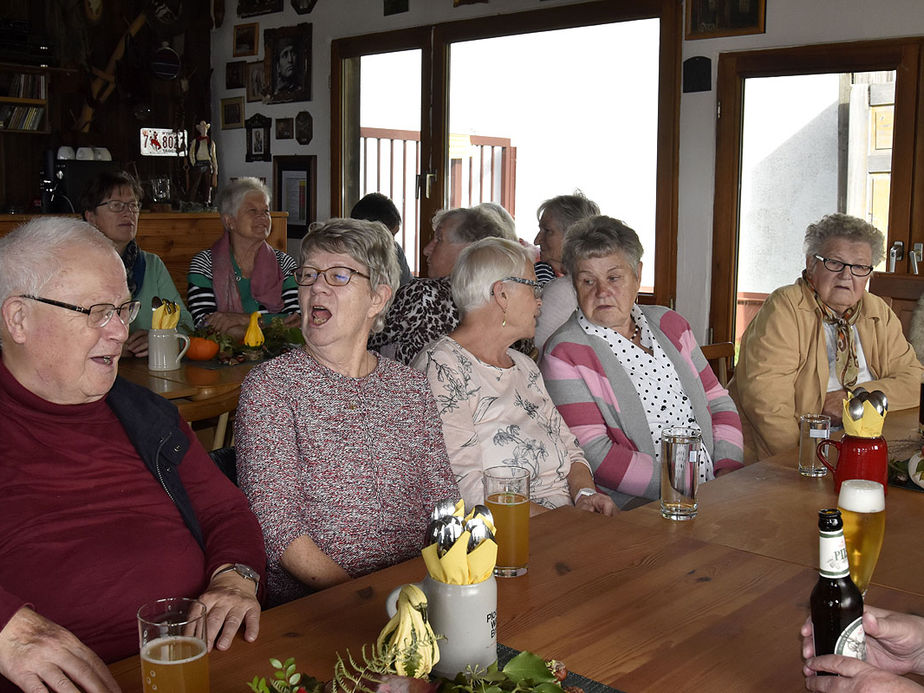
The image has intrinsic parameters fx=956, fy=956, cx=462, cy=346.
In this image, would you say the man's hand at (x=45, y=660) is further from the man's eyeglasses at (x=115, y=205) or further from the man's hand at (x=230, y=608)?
the man's eyeglasses at (x=115, y=205)

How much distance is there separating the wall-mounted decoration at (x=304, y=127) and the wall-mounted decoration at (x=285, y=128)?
6cm

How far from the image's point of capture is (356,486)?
2.01 m

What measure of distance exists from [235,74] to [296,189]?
3.67ft

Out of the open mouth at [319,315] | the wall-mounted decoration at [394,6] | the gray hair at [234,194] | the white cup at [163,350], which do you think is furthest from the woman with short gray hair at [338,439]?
the wall-mounted decoration at [394,6]

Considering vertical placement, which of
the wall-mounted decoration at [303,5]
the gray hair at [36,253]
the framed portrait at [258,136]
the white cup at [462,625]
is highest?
the wall-mounted decoration at [303,5]

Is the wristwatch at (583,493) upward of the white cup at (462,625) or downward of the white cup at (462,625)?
downward

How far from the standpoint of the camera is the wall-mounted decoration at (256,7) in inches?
279

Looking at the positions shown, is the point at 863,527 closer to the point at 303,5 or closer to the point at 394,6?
the point at 394,6

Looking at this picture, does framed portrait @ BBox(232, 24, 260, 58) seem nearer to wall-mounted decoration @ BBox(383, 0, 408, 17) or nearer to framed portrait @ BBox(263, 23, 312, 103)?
framed portrait @ BBox(263, 23, 312, 103)

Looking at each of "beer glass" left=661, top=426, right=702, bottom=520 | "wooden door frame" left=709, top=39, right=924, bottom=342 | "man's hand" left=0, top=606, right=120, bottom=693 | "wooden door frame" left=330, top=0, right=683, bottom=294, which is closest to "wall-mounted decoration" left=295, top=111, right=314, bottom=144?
"wooden door frame" left=330, top=0, right=683, bottom=294

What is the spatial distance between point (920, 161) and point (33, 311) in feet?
13.2

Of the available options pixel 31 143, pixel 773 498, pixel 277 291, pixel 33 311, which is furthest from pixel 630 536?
pixel 31 143

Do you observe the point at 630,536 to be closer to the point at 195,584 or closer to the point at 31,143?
the point at 195,584

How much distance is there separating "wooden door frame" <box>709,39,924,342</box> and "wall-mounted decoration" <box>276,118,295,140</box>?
341 cm
